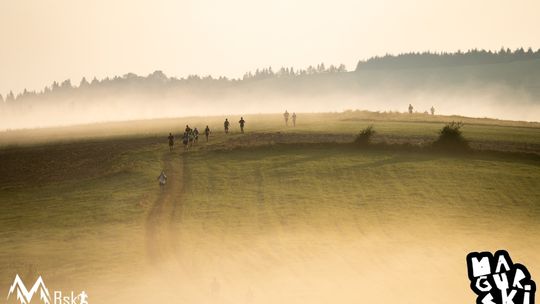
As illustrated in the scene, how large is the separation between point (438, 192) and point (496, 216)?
261 inches

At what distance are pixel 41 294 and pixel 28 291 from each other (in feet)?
3.40

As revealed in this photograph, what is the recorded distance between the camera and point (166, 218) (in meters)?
51.2

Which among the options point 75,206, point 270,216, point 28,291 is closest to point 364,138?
point 270,216

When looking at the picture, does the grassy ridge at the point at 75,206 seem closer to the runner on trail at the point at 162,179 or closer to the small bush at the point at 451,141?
A: the runner on trail at the point at 162,179

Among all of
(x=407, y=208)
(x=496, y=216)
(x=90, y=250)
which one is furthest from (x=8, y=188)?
(x=496, y=216)

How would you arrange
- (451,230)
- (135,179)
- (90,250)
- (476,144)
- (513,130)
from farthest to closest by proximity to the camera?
(513,130) → (476,144) → (135,179) → (451,230) → (90,250)

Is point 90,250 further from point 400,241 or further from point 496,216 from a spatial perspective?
point 496,216

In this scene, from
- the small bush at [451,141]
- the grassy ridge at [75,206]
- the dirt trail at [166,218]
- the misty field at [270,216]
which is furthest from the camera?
the small bush at [451,141]

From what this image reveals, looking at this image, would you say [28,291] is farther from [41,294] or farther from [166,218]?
[166,218]

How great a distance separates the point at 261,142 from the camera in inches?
3034

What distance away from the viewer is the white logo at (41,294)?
3472cm

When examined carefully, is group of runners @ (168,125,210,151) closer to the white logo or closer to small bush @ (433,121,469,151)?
small bush @ (433,121,469,151)

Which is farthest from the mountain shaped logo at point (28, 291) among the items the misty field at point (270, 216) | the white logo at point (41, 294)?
the misty field at point (270, 216)

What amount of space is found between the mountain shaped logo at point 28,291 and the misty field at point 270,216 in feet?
4.00
